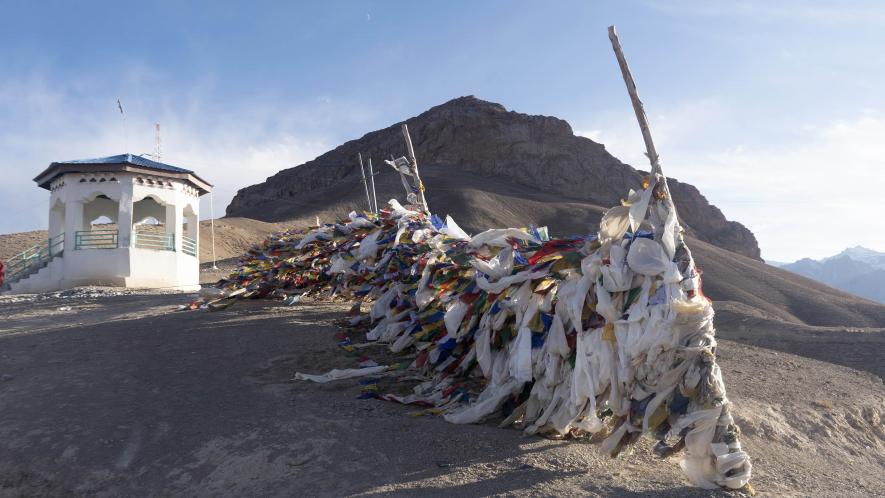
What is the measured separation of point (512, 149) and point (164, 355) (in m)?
55.0

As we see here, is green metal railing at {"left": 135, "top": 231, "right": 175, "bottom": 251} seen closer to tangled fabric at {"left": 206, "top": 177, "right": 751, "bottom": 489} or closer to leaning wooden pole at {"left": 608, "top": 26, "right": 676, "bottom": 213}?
tangled fabric at {"left": 206, "top": 177, "right": 751, "bottom": 489}

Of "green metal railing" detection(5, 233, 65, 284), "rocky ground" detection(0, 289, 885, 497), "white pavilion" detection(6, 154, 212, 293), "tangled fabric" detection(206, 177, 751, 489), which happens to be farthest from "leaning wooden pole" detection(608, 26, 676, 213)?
"green metal railing" detection(5, 233, 65, 284)

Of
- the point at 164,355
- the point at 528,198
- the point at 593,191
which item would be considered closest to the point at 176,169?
the point at 164,355

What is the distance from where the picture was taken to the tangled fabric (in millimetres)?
3354

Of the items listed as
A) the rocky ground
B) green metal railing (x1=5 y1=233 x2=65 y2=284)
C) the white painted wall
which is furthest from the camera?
green metal railing (x1=5 y1=233 x2=65 y2=284)

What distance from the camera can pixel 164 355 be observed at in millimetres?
6242

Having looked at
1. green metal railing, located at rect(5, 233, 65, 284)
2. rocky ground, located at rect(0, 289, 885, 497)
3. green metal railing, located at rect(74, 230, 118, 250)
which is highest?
green metal railing, located at rect(74, 230, 118, 250)

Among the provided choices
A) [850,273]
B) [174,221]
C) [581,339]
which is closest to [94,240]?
[174,221]

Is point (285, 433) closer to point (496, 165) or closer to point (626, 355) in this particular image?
point (626, 355)

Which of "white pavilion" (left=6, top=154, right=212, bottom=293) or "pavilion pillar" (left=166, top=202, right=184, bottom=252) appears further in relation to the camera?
"pavilion pillar" (left=166, top=202, right=184, bottom=252)

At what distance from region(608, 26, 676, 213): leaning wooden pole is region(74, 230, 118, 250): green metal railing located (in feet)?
48.3

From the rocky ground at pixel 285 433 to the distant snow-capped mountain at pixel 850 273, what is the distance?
54974mm

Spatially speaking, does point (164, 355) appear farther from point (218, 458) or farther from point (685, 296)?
point (685, 296)

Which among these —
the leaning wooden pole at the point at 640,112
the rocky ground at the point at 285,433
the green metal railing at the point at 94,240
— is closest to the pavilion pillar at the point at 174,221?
the green metal railing at the point at 94,240
